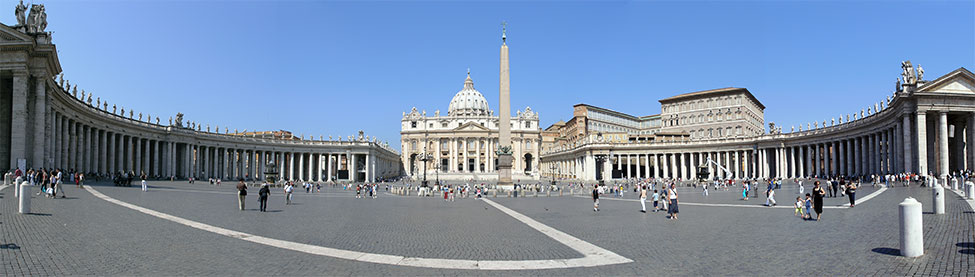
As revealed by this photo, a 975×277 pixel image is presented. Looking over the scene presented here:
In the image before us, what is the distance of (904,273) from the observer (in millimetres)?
8359

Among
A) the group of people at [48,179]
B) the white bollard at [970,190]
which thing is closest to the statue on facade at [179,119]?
the group of people at [48,179]

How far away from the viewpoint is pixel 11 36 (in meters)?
34.1

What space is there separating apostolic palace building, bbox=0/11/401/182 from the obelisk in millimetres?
31736

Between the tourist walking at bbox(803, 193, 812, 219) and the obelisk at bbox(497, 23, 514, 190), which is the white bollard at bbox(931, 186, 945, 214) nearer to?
the tourist walking at bbox(803, 193, 812, 219)

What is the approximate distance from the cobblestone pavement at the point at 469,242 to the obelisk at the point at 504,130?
2923 centimetres

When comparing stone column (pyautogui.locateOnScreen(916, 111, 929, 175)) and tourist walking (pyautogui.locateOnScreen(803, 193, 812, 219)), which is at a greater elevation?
stone column (pyautogui.locateOnScreen(916, 111, 929, 175))

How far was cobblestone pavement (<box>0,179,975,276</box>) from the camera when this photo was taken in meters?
9.04

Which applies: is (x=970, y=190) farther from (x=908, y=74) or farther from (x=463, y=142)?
(x=463, y=142)

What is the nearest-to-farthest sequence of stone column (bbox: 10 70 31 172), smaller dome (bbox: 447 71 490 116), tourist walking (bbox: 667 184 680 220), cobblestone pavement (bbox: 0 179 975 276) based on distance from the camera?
1. cobblestone pavement (bbox: 0 179 975 276)
2. tourist walking (bbox: 667 184 680 220)
3. stone column (bbox: 10 70 31 172)
4. smaller dome (bbox: 447 71 490 116)

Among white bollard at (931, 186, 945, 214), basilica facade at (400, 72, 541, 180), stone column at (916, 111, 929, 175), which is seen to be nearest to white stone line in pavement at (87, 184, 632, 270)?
white bollard at (931, 186, 945, 214)

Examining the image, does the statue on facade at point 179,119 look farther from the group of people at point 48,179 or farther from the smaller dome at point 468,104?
the smaller dome at point 468,104

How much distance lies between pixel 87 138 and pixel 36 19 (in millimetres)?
A: 15407

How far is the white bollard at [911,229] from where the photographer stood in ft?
30.9

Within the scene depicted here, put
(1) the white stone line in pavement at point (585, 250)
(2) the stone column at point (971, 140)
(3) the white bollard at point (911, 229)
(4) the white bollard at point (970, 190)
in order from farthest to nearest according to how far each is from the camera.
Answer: (2) the stone column at point (971, 140) < (4) the white bollard at point (970, 190) < (1) the white stone line in pavement at point (585, 250) < (3) the white bollard at point (911, 229)
